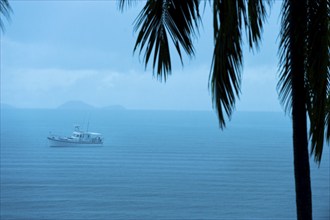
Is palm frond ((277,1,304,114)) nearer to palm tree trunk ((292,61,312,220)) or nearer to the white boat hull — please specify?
palm tree trunk ((292,61,312,220))

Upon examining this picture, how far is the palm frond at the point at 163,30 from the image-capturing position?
3.29 metres

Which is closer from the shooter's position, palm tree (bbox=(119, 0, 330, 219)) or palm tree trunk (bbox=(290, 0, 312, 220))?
palm tree (bbox=(119, 0, 330, 219))

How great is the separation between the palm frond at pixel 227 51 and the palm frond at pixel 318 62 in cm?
42

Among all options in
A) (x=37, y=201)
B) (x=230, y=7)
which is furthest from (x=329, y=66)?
(x=37, y=201)

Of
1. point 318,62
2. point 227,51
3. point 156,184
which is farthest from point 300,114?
point 156,184

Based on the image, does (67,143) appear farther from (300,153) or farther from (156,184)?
(300,153)

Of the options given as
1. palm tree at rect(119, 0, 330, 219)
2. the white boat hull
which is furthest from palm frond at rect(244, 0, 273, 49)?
the white boat hull

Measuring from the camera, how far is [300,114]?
11.8 feet

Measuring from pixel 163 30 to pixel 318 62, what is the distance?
106cm

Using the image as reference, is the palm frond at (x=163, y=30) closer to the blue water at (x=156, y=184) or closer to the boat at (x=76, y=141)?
the blue water at (x=156, y=184)

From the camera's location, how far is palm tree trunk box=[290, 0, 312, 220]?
3420 millimetres

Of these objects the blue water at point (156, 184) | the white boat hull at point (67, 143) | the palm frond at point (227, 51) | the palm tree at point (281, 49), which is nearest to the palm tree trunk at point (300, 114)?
the palm tree at point (281, 49)

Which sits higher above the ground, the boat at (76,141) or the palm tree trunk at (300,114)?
the palm tree trunk at (300,114)

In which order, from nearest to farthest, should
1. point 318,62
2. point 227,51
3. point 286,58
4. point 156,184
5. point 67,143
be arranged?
point 227,51 < point 318,62 < point 286,58 < point 156,184 < point 67,143
